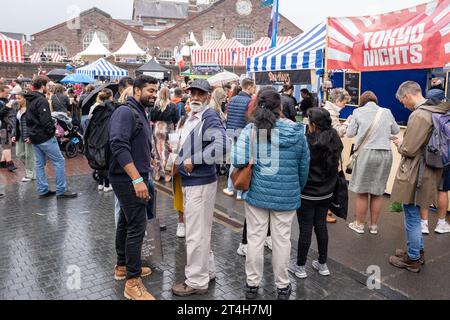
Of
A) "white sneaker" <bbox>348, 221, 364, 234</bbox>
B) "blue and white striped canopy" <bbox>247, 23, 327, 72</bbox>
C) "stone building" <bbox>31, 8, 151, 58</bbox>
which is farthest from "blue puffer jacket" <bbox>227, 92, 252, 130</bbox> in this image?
"stone building" <bbox>31, 8, 151, 58</bbox>

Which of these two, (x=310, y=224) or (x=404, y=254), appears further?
(x=404, y=254)

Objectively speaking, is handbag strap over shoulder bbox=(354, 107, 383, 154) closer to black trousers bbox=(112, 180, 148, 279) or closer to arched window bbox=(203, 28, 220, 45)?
black trousers bbox=(112, 180, 148, 279)

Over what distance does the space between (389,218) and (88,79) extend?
1339cm

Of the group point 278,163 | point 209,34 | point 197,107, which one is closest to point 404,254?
point 278,163

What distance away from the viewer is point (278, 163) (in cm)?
313

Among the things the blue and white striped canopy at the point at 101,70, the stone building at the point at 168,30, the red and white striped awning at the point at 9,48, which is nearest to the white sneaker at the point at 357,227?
the blue and white striped canopy at the point at 101,70

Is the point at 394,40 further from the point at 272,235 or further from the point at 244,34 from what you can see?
the point at 244,34

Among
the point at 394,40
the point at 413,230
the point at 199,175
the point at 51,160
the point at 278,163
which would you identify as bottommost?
the point at 413,230

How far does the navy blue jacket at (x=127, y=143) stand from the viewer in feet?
10.1

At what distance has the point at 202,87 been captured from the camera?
3.32 meters

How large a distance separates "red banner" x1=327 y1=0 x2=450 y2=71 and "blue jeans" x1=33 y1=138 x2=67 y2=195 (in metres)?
5.02

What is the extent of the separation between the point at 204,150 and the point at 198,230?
69 cm

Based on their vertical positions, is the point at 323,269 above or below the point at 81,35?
below

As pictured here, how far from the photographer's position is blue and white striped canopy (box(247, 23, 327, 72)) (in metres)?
7.40
